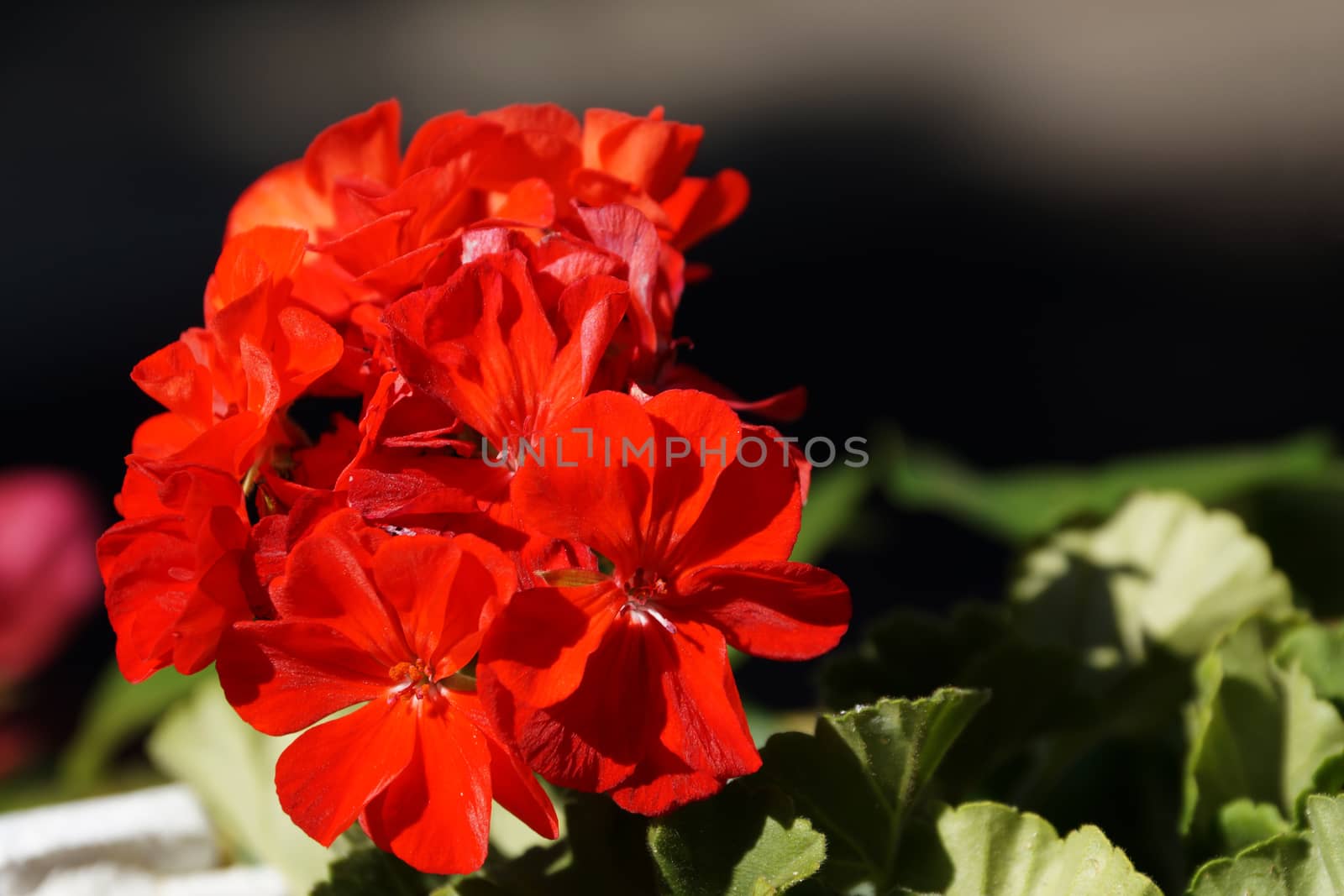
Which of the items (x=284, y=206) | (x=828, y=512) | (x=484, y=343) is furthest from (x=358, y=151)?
(x=828, y=512)

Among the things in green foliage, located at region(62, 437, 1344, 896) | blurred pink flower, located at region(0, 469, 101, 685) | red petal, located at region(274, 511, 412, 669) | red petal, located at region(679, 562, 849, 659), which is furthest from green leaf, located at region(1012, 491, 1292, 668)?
blurred pink flower, located at region(0, 469, 101, 685)

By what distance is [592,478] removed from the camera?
18.6 inches

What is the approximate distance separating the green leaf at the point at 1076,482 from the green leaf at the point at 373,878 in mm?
695

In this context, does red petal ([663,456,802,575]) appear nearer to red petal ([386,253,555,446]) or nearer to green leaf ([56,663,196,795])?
red petal ([386,253,555,446])

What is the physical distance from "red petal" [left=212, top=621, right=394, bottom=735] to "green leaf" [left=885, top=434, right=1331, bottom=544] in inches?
30.7

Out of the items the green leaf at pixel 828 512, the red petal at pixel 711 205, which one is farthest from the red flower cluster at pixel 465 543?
the green leaf at pixel 828 512

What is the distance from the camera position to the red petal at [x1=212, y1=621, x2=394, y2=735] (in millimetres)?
486

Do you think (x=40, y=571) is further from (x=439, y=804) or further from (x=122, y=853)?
(x=439, y=804)

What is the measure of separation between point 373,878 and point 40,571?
35.3 inches

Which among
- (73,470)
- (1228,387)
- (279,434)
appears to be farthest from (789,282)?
(279,434)

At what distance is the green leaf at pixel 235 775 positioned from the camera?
2.59 ft

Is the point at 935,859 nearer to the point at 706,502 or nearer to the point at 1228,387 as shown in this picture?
the point at 706,502

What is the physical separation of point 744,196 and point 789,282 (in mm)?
2425

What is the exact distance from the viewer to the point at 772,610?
1.62 ft
